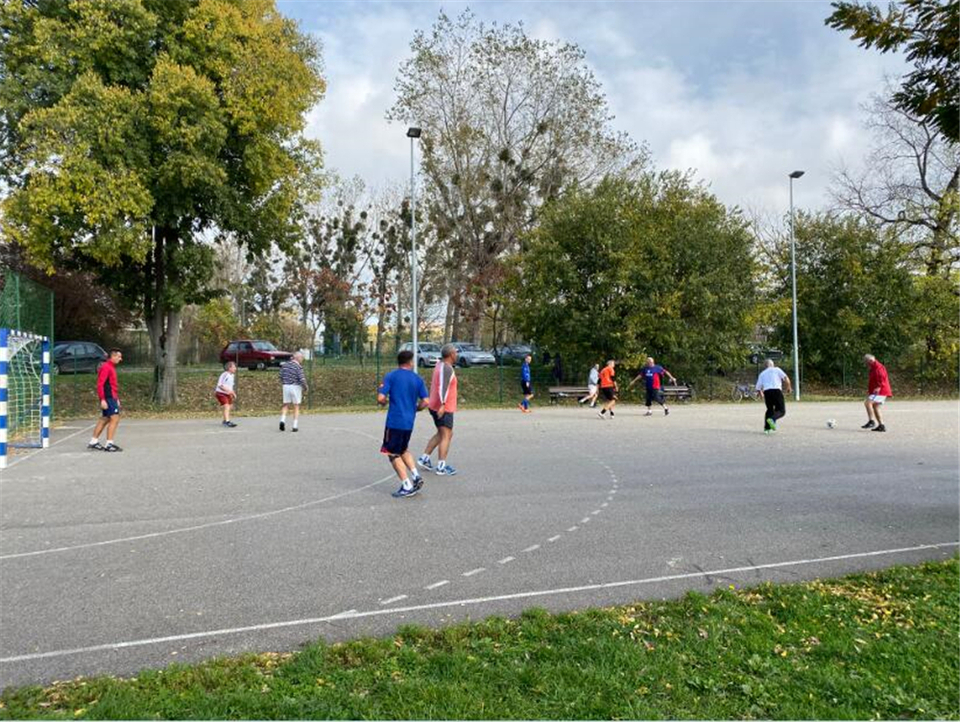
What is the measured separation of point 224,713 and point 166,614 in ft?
5.32

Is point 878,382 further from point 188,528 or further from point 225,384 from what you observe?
point 225,384

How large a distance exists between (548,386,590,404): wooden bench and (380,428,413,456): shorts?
63.8 ft

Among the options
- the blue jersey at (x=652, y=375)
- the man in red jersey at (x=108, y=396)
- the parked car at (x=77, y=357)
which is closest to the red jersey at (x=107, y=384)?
the man in red jersey at (x=108, y=396)

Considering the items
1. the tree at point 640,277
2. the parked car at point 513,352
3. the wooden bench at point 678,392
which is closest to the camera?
the tree at point 640,277

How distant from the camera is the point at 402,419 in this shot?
27.2 feet

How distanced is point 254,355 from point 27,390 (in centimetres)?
2086

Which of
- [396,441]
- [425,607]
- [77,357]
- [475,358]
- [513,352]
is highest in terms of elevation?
[513,352]

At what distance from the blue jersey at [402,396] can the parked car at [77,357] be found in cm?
2391

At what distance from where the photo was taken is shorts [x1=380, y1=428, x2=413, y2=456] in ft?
27.2

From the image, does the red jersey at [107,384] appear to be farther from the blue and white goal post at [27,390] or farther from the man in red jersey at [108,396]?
the blue and white goal post at [27,390]

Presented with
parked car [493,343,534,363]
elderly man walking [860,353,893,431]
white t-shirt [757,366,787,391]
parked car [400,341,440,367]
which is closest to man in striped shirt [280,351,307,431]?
white t-shirt [757,366,787,391]

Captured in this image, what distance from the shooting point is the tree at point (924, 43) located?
499 cm

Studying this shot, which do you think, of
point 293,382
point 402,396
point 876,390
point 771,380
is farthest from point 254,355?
point 402,396

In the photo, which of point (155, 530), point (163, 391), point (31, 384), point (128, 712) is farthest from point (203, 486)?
point (163, 391)
